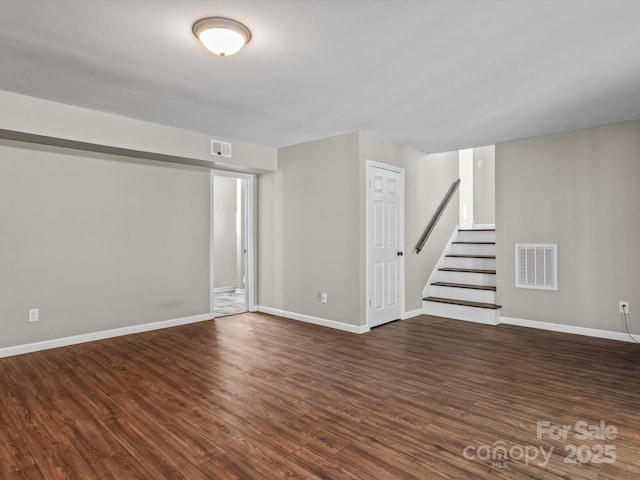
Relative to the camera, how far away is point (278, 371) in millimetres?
3268

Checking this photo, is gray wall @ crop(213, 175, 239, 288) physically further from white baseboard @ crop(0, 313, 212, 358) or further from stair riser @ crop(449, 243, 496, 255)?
stair riser @ crop(449, 243, 496, 255)

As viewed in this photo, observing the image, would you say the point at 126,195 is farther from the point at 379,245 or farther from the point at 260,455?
the point at 260,455

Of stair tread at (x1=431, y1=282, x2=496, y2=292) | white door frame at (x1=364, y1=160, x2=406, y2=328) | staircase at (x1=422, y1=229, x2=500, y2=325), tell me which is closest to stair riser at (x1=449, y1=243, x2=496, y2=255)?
staircase at (x1=422, y1=229, x2=500, y2=325)

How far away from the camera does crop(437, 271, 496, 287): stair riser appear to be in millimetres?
5459

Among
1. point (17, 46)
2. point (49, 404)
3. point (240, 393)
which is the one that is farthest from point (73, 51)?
point (240, 393)

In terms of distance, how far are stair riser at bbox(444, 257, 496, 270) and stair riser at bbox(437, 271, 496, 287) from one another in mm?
240

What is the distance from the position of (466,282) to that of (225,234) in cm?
483

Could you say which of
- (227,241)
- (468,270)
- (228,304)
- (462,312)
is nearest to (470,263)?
(468,270)

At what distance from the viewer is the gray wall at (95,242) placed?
3797mm

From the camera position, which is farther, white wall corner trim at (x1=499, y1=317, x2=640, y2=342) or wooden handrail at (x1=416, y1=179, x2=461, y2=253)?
wooden handrail at (x1=416, y1=179, x2=461, y2=253)

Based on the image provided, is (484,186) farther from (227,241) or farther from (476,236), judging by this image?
(227,241)

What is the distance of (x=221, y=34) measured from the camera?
2.30 m

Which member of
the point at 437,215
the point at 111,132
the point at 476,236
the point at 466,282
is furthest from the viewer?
the point at 476,236

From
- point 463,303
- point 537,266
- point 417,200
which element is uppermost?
point 417,200
